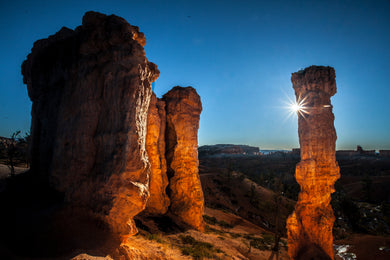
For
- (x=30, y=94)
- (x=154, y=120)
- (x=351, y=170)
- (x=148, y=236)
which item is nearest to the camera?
(x=30, y=94)

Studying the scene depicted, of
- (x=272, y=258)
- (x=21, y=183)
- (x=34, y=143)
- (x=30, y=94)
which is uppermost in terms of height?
(x=30, y=94)

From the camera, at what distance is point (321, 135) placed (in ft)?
39.6

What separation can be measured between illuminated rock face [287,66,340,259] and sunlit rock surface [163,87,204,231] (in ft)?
22.4

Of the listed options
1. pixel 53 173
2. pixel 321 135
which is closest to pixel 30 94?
pixel 53 173

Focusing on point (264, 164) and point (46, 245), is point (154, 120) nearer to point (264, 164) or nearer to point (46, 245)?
point (46, 245)

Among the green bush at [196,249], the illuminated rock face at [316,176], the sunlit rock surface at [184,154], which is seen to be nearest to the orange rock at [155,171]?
the sunlit rock surface at [184,154]

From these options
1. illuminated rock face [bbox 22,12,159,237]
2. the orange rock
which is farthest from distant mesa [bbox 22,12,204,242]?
the orange rock

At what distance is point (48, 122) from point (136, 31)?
17.2ft

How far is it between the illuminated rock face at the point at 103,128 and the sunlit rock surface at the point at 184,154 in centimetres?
866

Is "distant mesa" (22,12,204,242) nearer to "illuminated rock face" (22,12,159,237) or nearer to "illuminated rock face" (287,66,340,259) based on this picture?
"illuminated rock face" (22,12,159,237)

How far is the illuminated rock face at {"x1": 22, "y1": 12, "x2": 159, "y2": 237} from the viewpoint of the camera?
240 inches

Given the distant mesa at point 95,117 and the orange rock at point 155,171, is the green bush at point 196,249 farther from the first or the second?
the distant mesa at point 95,117

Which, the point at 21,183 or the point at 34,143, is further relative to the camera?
the point at 34,143

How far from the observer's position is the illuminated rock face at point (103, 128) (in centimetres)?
609
